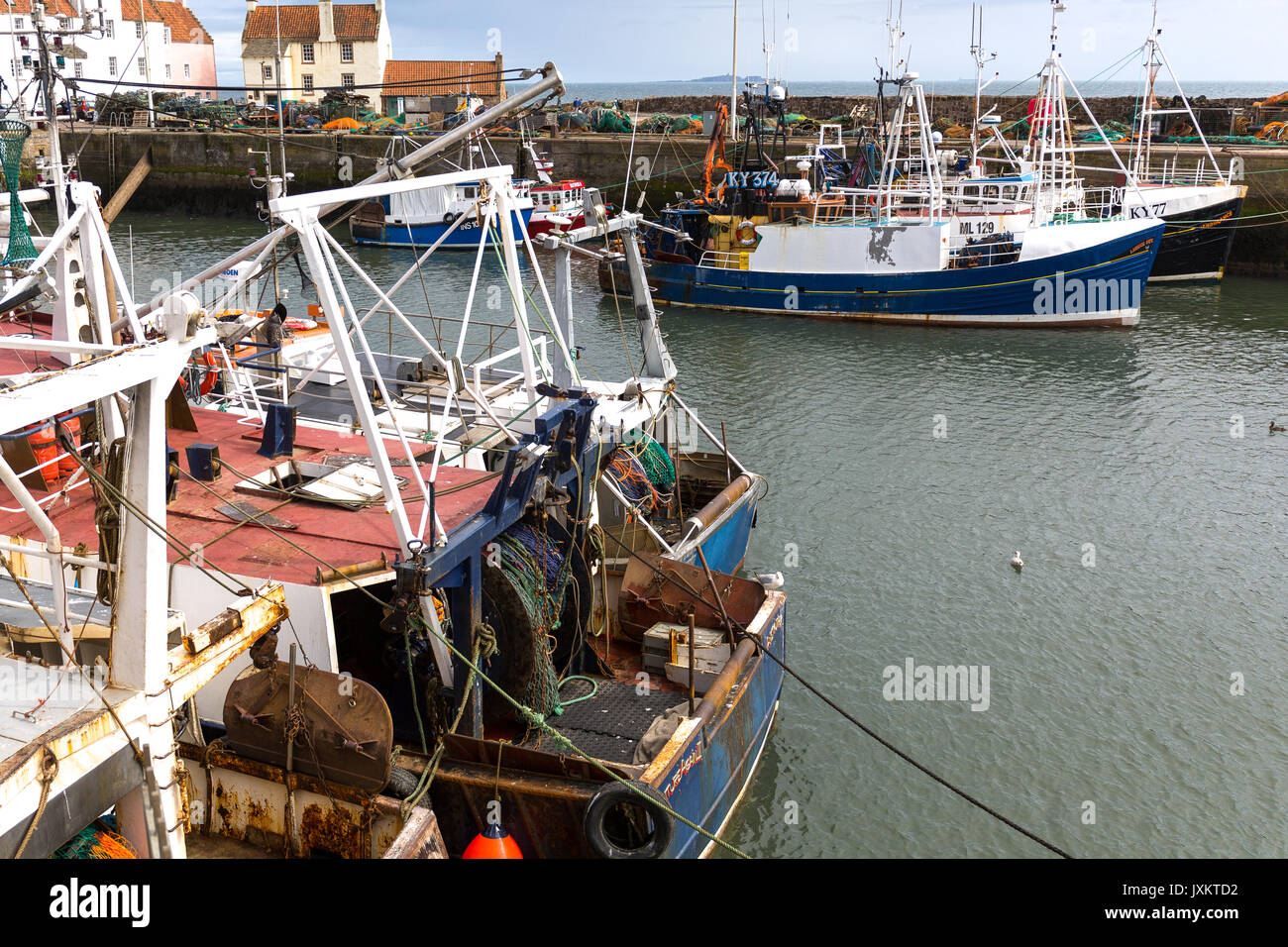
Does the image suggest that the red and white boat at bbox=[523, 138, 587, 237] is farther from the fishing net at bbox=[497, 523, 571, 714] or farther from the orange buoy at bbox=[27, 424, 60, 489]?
the fishing net at bbox=[497, 523, 571, 714]

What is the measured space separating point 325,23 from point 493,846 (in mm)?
69181

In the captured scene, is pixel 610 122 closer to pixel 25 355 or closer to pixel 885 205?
pixel 885 205

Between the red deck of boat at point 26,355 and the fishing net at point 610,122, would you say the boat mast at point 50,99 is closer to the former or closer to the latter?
the red deck of boat at point 26,355

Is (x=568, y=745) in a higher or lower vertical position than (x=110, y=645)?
lower

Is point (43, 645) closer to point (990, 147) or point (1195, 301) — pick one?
point (1195, 301)

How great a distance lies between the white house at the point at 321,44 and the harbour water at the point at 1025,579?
156 ft

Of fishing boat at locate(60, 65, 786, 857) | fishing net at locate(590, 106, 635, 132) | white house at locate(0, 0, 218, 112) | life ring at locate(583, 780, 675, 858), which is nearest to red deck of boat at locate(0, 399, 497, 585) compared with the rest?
fishing boat at locate(60, 65, 786, 857)

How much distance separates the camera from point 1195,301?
34.1 meters

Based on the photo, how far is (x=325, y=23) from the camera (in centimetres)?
6781

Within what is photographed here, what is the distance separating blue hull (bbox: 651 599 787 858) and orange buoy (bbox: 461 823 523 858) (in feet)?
3.80

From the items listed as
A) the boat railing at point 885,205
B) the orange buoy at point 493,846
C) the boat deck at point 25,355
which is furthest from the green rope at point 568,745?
the boat railing at point 885,205

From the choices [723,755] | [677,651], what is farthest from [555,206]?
[723,755]

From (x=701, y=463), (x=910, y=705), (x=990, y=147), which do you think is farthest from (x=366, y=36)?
(x=910, y=705)
